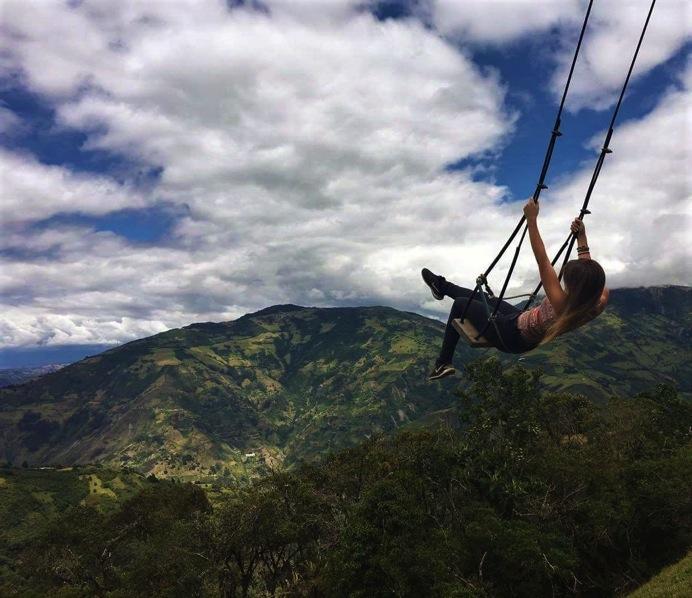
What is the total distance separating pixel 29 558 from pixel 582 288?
231 ft

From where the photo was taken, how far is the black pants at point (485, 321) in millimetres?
5832

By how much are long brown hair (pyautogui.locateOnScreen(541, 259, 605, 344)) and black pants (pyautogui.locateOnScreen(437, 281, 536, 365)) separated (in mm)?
807

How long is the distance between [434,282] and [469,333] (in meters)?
1.14

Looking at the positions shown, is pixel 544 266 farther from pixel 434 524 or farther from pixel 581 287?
pixel 434 524

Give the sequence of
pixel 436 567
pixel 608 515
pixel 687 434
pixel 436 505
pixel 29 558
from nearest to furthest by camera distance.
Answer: pixel 436 567, pixel 608 515, pixel 436 505, pixel 29 558, pixel 687 434

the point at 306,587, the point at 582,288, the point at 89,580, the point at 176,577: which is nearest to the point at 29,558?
the point at 89,580

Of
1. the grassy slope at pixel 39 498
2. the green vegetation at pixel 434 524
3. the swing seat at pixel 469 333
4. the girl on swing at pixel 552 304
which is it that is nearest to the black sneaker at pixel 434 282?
the swing seat at pixel 469 333

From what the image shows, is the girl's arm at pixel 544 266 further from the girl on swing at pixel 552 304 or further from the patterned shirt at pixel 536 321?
the patterned shirt at pixel 536 321

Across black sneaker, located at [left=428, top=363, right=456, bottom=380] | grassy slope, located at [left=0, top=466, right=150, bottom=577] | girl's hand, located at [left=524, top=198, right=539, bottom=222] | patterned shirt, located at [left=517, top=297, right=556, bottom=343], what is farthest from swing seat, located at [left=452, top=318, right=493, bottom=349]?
grassy slope, located at [left=0, top=466, right=150, bottom=577]

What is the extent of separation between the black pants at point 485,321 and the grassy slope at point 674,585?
24162 millimetres

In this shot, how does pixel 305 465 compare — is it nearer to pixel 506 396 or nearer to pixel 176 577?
pixel 176 577

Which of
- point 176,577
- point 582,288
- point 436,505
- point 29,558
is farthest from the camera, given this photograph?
point 29,558

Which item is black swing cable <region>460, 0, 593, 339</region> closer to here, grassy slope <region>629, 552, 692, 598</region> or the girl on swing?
the girl on swing

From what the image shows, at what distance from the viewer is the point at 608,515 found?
1538 inches
